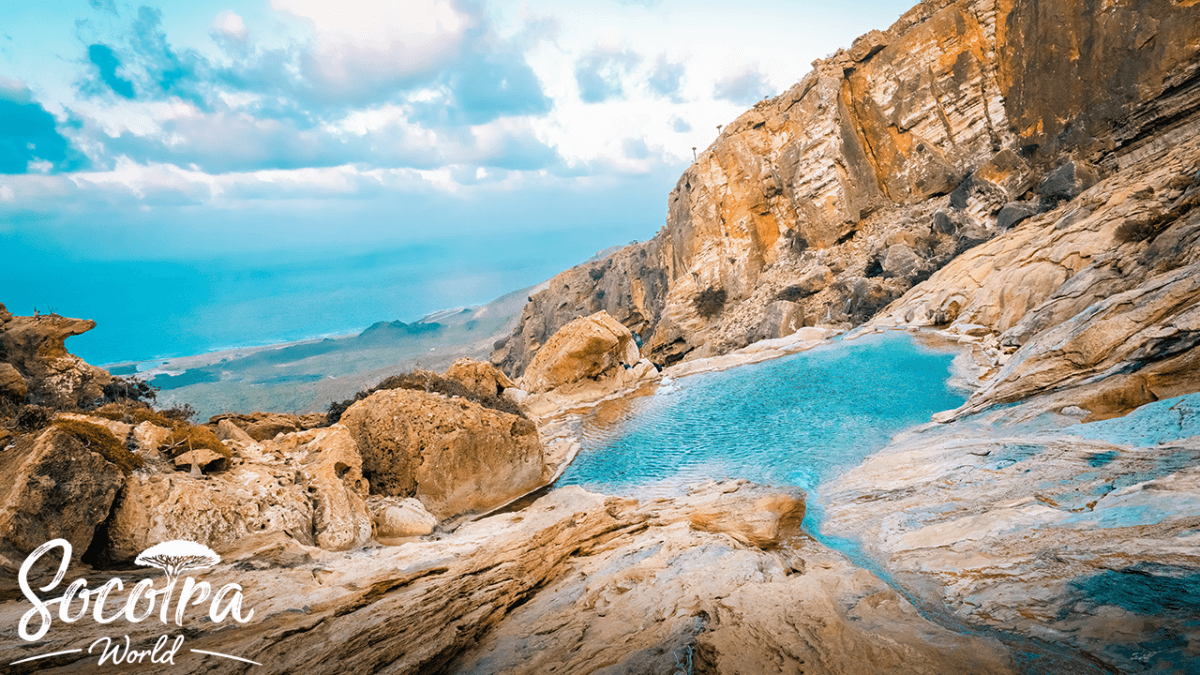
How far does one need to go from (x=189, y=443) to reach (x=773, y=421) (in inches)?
601

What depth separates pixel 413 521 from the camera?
10414 millimetres

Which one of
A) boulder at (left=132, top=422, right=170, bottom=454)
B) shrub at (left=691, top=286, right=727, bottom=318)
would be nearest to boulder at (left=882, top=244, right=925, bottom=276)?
shrub at (left=691, top=286, right=727, bottom=318)

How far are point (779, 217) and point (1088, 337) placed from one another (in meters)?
32.6

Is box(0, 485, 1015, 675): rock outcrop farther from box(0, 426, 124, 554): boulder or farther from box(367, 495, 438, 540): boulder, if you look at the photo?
box(367, 495, 438, 540): boulder

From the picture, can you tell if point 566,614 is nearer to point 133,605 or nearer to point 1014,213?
point 133,605

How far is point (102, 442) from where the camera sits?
7.42m

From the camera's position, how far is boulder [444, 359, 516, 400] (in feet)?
61.7

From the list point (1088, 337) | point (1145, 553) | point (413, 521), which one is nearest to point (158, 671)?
point (413, 521)

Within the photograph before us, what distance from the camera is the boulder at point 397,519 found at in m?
10.1

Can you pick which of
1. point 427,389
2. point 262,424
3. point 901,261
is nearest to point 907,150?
point 901,261

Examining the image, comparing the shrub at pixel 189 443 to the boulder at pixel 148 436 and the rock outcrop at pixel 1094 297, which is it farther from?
the rock outcrop at pixel 1094 297

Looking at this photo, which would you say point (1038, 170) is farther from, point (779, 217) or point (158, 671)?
point (158, 671)

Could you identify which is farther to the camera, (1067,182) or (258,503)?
(1067,182)

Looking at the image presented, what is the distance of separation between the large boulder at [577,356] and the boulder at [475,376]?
126 inches
